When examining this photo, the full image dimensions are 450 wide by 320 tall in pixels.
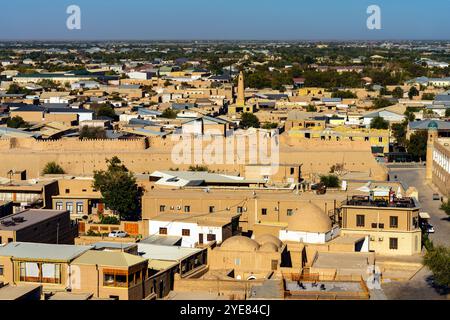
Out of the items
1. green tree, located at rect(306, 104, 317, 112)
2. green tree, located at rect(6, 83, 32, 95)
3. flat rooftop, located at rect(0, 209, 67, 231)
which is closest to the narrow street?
flat rooftop, located at rect(0, 209, 67, 231)

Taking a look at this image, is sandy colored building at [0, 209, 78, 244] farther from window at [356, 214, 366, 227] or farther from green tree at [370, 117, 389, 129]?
green tree at [370, 117, 389, 129]

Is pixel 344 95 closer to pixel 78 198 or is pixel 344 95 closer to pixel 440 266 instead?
pixel 78 198

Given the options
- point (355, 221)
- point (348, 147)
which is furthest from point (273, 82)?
point (355, 221)

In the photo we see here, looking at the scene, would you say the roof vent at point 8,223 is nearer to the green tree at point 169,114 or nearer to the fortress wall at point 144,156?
the fortress wall at point 144,156

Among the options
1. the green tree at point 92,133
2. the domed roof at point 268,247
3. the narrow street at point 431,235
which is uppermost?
A: the domed roof at point 268,247

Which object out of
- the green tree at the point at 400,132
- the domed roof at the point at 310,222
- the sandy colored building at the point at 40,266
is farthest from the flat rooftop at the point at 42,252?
the green tree at the point at 400,132

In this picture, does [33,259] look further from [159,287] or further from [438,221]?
[438,221]
